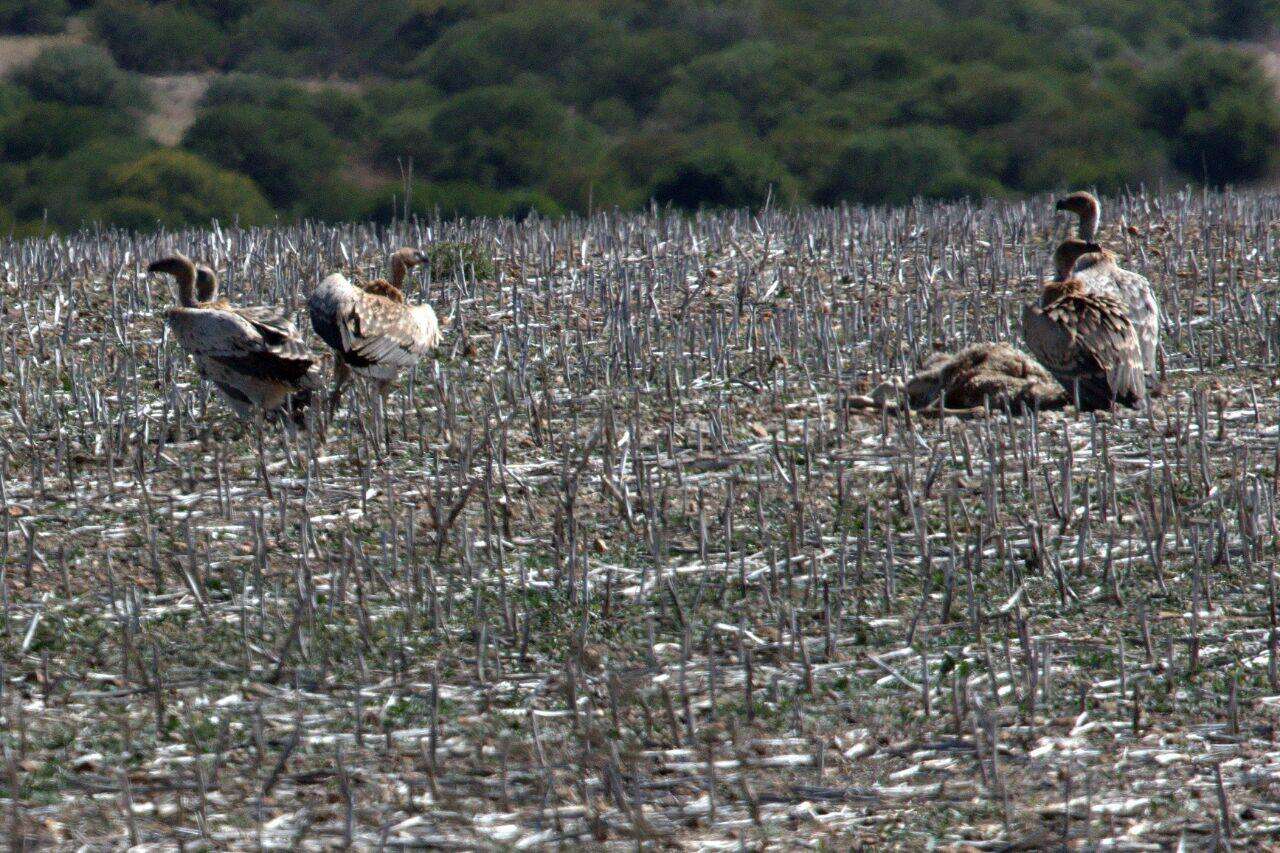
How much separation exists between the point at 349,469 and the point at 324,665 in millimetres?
2450

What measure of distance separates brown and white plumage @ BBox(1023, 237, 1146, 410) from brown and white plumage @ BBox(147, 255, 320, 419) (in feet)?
11.3

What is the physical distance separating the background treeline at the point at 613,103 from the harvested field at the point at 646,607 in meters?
28.0

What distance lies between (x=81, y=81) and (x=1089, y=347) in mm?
56080

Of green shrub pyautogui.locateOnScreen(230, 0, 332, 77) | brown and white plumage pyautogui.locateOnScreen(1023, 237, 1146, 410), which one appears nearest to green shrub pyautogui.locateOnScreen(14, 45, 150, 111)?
green shrub pyautogui.locateOnScreen(230, 0, 332, 77)

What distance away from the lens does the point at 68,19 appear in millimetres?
69562

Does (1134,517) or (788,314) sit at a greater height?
(788,314)

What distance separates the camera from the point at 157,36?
65125 millimetres

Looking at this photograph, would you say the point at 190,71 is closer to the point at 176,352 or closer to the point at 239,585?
the point at 176,352

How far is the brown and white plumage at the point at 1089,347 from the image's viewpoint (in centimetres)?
833

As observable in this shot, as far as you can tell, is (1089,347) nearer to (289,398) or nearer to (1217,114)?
(289,398)

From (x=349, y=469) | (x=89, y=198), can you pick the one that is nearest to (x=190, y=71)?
(x=89, y=198)

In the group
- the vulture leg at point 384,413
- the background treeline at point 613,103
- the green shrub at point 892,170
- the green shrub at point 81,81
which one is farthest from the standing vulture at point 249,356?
the green shrub at point 81,81

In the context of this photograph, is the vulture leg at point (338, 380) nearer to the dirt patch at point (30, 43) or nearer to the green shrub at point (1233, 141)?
the green shrub at point (1233, 141)

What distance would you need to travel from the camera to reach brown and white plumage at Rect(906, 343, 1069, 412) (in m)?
8.49
